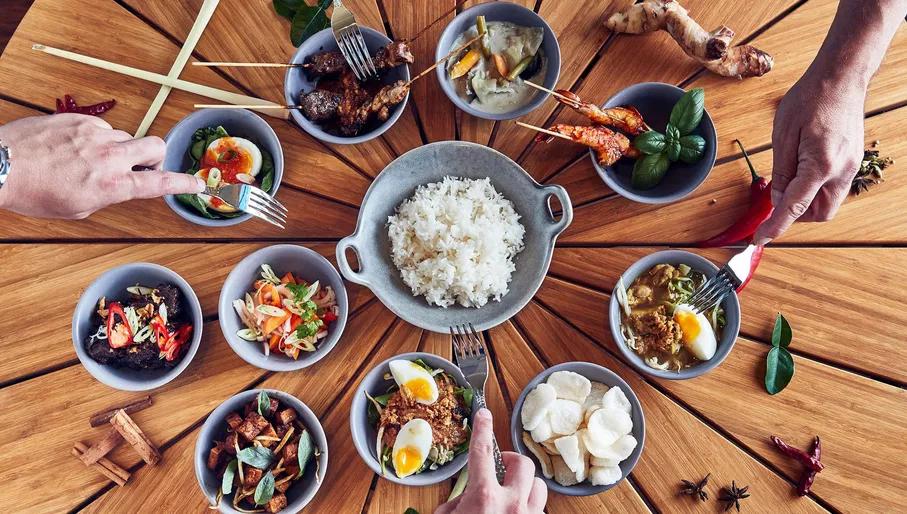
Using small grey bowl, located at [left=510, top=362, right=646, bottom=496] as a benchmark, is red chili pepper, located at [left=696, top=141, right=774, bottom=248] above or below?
above

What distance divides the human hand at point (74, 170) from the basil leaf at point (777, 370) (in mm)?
1658

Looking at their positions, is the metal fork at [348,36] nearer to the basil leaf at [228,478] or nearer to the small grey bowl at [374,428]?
the small grey bowl at [374,428]

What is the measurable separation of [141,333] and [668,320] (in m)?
1.45

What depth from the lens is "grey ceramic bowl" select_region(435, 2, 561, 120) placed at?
6.21ft

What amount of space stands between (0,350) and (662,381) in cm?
191

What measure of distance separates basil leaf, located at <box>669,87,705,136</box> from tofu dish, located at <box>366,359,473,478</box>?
964 millimetres

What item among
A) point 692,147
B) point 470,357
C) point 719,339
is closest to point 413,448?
point 470,357

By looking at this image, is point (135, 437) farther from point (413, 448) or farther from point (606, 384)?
point (606, 384)

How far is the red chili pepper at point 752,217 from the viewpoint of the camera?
6.08ft

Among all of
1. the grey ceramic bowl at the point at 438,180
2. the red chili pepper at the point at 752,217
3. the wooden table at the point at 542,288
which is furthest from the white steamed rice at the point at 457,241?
the red chili pepper at the point at 752,217

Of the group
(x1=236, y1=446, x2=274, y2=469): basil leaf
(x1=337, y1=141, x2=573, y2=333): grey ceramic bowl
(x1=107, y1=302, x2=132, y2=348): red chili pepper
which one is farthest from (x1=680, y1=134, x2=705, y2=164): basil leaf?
(x1=107, y1=302, x2=132, y2=348): red chili pepper

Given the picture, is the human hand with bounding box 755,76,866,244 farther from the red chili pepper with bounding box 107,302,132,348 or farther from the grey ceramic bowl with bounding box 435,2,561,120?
the red chili pepper with bounding box 107,302,132,348

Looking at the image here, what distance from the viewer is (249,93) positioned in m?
1.98

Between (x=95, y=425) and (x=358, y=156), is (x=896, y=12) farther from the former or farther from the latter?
(x=95, y=425)
